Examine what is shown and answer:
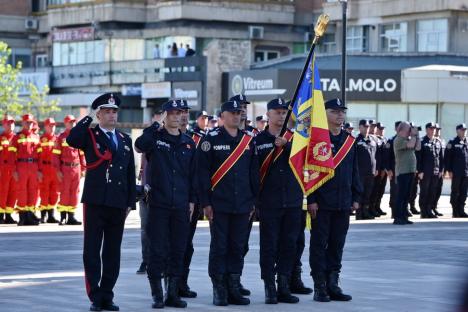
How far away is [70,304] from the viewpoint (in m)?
12.9

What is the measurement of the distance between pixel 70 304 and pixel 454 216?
17278 millimetres

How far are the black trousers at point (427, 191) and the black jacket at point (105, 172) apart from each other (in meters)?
16.1

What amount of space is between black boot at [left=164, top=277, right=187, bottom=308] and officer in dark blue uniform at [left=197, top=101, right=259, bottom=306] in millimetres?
385

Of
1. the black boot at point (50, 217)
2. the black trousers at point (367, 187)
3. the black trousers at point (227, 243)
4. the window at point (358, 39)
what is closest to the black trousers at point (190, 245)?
the black trousers at point (227, 243)

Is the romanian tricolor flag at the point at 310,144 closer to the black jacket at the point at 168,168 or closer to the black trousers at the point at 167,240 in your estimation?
the black jacket at the point at 168,168

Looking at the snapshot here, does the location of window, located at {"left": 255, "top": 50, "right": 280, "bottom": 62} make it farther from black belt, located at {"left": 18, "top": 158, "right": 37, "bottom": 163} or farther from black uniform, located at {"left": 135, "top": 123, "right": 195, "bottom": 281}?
black uniform, located at {"left": 135, "top": 123, "right": 195, "bottom": 281}

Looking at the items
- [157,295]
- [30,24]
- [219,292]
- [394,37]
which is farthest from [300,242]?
[30,24]

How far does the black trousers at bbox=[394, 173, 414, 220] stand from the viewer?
83.6 ft

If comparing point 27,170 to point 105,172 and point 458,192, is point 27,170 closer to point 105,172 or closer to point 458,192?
point 458,192

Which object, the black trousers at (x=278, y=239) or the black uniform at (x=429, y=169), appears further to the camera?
the black uniform at (x=429, y=169)

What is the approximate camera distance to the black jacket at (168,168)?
13023mm

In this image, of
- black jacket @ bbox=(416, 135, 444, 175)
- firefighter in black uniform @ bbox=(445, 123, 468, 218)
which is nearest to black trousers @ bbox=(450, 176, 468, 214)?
firefighter in black uniform @ bbox=(445, 123, 468, 218)

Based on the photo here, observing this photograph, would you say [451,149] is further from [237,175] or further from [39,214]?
[237,175]

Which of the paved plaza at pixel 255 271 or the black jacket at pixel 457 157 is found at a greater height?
the black jacket at pixel 457 157
